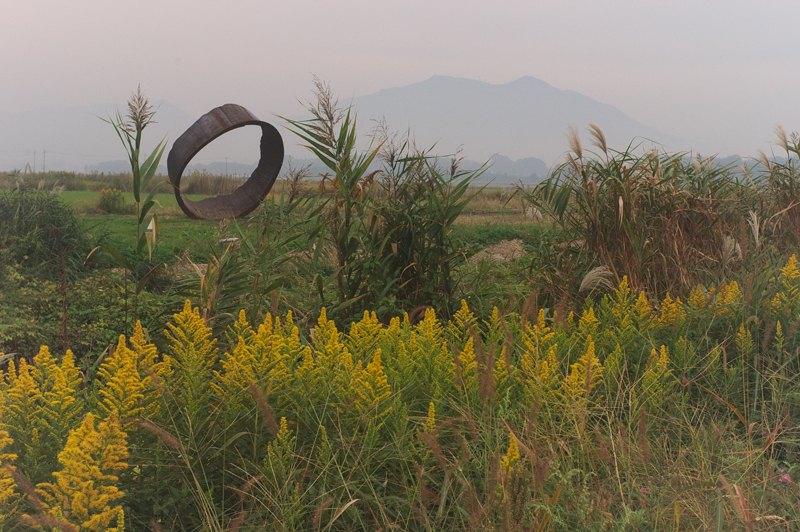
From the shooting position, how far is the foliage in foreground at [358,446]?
1.79m

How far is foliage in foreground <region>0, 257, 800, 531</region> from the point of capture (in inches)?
70.6

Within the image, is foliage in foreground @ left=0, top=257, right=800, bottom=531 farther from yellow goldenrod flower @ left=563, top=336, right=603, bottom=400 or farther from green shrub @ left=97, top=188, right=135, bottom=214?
green shrub @ left=97, top=188, right=135, bottom=214

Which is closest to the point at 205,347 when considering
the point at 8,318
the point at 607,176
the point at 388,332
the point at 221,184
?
the point at 388,332

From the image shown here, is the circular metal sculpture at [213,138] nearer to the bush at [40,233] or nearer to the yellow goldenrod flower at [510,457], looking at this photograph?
the bush at [40,233]

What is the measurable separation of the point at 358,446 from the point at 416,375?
48 centimetres

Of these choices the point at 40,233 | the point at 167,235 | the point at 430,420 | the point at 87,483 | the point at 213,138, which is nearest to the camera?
the point at 87,483

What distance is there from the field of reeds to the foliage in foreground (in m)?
0.01

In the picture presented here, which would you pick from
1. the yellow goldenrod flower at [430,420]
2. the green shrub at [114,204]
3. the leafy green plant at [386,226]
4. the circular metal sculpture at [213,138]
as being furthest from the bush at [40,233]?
the green shrub at [114,204]

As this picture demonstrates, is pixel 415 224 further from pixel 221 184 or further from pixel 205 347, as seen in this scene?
pixel 221 184

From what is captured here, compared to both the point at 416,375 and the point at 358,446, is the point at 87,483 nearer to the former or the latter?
the point at 358,446

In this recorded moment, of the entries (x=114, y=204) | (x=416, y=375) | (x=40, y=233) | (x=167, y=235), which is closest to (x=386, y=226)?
(x=416, y=375)

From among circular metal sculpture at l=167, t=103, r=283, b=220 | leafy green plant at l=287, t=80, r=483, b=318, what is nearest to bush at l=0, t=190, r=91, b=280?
circular metal sculpture at l=167, t=103, r=283, b=220

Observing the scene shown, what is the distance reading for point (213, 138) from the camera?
210 inches

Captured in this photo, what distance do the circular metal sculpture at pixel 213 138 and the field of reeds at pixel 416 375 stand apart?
967mm
